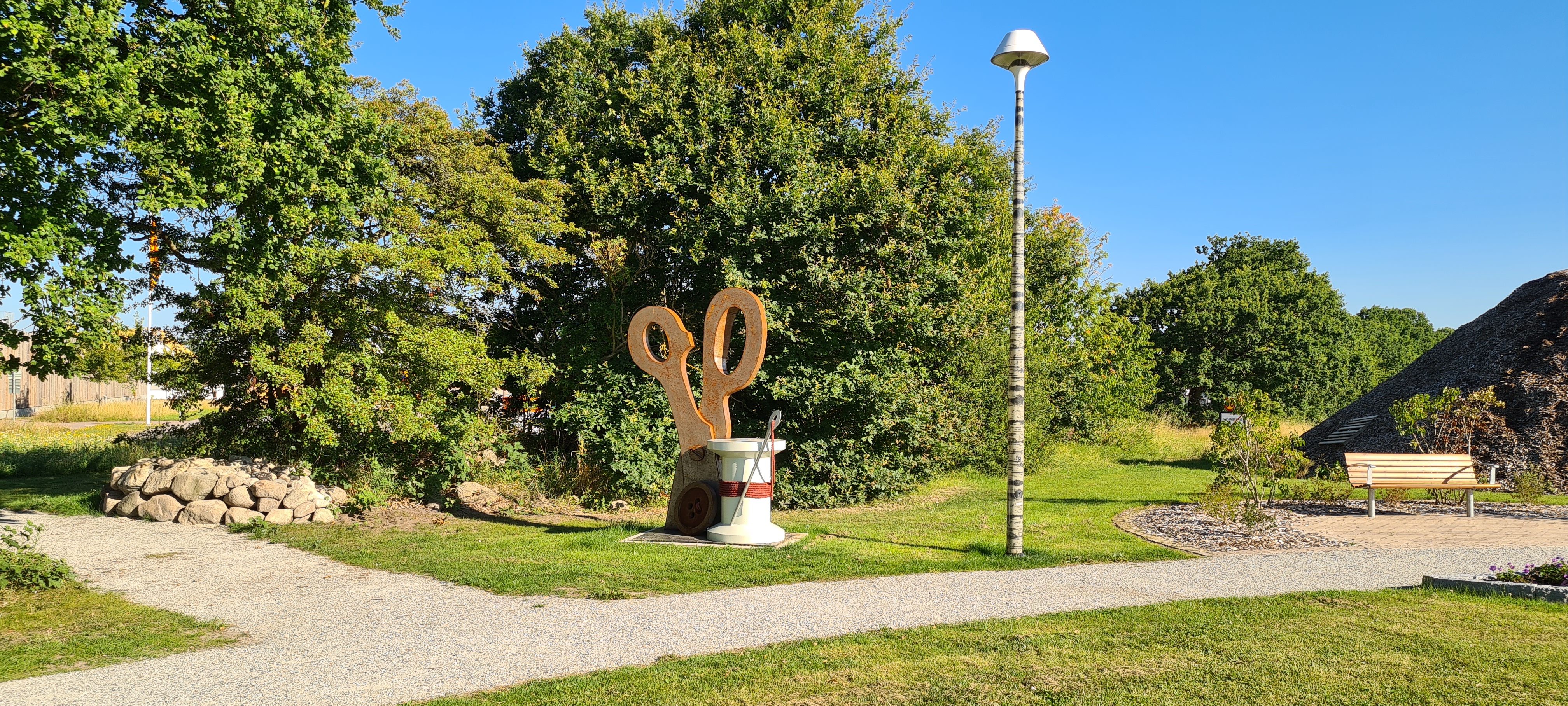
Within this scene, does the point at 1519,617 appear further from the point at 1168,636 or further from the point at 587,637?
the point at 587,637

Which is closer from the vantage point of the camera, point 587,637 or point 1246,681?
point 1246,681

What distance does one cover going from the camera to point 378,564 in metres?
8.50

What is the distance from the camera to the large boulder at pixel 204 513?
10.9 meters

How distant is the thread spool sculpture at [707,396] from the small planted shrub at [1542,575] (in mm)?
6289

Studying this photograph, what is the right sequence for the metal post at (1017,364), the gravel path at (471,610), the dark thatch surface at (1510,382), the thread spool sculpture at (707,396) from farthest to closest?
the dark thatch surface at (1510,382) → the thread spool sculpture at (707,396) → the metal post at (1017,364) → the gravel path at (471,610)

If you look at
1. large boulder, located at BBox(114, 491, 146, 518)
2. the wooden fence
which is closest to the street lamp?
large boulder, located at BBox(114, 491, 146, 518)

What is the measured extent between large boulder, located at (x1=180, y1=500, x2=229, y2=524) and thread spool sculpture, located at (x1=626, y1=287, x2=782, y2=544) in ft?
17.7

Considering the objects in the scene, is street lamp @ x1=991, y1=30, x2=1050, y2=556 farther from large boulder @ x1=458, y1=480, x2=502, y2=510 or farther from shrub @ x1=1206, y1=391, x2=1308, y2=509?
large boulder @ x1=458, y1=480, x2=502, y2=510

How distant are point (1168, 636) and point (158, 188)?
942cm

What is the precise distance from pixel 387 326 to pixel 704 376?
4.30 m

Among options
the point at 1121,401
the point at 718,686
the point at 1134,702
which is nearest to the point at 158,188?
the point at 718,686

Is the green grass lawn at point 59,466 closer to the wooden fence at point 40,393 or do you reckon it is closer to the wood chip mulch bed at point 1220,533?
the wooden fence at point 40,393

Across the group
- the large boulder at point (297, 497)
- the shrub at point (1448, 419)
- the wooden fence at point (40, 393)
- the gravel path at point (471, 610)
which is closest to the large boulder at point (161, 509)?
the large boulder at point (297, 497)

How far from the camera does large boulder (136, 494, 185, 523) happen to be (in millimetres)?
11016
